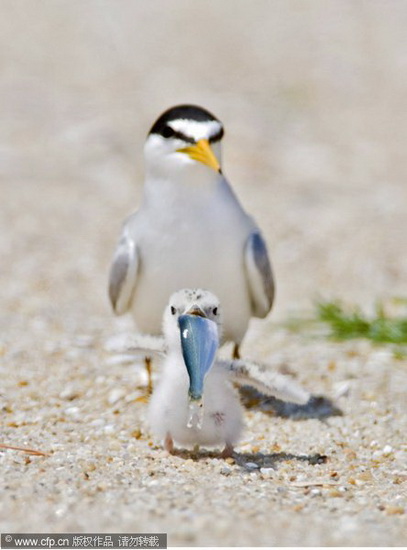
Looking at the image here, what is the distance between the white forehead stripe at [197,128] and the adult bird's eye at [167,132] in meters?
0.04

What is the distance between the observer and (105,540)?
3.07m

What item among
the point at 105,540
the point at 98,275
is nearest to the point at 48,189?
the point at 98,275

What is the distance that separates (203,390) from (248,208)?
4.91 m

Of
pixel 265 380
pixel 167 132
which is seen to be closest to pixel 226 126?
pixel 167 132

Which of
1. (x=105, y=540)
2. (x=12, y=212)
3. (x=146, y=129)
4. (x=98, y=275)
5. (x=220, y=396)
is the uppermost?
(x=146, y=129)

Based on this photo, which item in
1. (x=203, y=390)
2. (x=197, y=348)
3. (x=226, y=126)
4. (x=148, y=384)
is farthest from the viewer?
(x=226, y=126)

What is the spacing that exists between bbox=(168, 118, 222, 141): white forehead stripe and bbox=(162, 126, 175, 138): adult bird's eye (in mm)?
Result: 39

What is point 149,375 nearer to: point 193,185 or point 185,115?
point 193,185

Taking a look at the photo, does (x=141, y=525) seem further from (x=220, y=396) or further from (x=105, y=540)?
(x=220, y=396)

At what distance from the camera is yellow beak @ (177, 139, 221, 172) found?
16.3 feet

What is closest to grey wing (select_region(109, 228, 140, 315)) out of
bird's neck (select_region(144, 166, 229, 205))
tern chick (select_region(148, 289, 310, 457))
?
bird's neck (select_region(144, 166, 229, 205))

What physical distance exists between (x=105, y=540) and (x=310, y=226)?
5.71 meters

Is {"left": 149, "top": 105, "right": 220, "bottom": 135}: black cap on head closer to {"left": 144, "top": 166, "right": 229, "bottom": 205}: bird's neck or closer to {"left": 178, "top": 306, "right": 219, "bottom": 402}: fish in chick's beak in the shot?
{"left": 144, "top": 166, "right": 229, "bottom": 205}: bird's neck

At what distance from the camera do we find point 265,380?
421 centimetres
